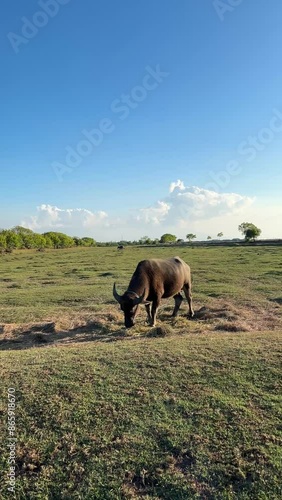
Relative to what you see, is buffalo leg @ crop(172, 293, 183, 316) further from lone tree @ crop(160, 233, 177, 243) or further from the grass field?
lone tree @ crop(160, 233, 177, 243)

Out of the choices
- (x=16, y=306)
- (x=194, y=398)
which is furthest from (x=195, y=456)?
(x=16, y=306)

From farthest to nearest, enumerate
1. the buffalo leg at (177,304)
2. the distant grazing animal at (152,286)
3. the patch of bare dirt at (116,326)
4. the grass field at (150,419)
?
the buffalo leg at (177,304), the distant grazing animal at (152,286), the patch of bare dirt at (116,326), the grass field at (150,419)

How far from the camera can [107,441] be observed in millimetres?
4246

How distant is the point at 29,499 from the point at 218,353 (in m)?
3.84

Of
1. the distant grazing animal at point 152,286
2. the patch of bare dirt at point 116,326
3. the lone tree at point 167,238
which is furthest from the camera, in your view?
the lone tree at point 167,238

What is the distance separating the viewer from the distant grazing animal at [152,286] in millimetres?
9383

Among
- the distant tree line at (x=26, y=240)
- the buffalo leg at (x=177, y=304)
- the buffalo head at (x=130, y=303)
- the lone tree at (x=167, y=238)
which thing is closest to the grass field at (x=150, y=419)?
the buffalo head at (x=130, y=303)

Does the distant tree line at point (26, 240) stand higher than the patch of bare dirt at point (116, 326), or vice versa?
the distant tree line at point (26, 240)

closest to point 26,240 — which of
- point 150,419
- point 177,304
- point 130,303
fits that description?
point 177,304

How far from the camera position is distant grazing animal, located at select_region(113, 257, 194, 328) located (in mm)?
9383

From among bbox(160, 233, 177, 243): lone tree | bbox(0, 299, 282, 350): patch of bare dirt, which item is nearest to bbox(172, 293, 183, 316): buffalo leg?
bbox(0, 299, 282, 350): patch of bare dirt

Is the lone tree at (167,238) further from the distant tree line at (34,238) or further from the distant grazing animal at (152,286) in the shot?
the distant grazing animal at (152,286)

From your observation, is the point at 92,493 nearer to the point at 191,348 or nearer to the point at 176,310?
the point at 191,348

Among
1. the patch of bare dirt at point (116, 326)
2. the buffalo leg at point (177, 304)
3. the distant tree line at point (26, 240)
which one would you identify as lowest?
the patch of bare dirt at point (116, 326)
